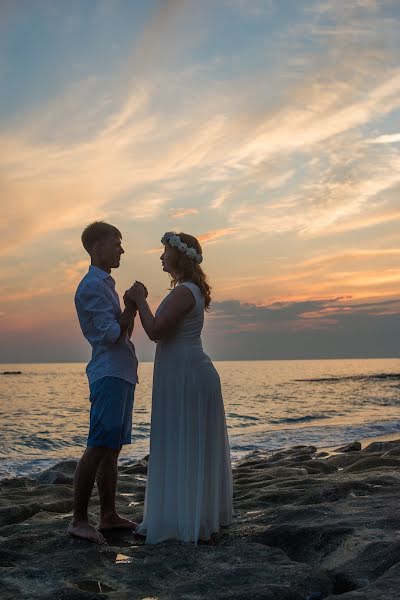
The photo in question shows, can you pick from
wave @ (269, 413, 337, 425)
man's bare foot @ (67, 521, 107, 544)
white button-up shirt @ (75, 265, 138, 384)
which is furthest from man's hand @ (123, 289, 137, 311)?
wave @ (269, 413, 337, 425)

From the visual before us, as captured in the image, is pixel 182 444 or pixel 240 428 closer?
pixel 182 444

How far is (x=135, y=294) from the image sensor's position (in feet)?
16.3

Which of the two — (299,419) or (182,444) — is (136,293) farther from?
(299,419)

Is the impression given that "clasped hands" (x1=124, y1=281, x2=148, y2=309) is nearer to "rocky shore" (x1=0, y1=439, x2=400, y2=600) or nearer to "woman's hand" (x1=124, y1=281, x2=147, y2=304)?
"woman's hand" (x1=124, y1=281, x2=147, y2=304)

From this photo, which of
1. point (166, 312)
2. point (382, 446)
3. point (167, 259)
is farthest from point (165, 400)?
point (382, 446)

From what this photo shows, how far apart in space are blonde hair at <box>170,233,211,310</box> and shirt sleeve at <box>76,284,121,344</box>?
0.60 m

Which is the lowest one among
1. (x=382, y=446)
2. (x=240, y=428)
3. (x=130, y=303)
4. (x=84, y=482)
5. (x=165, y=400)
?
(x=240, y=428)

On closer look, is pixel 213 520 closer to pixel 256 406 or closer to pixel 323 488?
pixel 323 488

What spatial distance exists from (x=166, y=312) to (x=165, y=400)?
2.40ft

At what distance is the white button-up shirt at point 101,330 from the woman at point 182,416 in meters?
0.22

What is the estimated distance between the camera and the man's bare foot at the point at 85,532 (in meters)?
4.70

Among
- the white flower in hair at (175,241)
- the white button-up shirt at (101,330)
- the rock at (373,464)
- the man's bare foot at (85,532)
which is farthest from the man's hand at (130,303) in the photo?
the rock at (373,464)

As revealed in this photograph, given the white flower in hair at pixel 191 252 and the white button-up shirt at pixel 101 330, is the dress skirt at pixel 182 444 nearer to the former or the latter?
the white button-up shirt at pixel 101 330

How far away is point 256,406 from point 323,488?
25.1m
